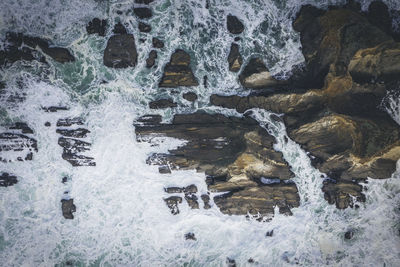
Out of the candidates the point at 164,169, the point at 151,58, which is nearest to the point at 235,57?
the point at 151,58

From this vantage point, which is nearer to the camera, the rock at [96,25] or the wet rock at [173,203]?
the rock at [96,25]

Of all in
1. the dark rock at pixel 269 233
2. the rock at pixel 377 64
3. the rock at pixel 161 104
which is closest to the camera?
the rock at pixel 377 64

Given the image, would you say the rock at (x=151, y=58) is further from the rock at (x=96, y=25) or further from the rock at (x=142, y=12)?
the rock at (x=96, y=25)

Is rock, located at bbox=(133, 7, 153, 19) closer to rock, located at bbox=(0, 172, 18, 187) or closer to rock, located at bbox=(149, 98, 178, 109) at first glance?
rock, located at bbox=(149, 98, 178, 109)

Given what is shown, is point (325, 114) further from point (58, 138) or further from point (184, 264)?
point (58, 138)

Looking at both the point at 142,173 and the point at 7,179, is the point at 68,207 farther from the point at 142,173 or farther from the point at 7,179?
the point at 142,173

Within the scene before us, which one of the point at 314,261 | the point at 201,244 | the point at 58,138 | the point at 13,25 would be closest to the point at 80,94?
the point at 58,138

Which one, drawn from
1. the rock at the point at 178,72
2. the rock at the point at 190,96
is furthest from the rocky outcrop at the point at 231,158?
the rock at the point at 178,72

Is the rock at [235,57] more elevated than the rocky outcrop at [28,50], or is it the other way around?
the rocky outcrop at [28,50]
